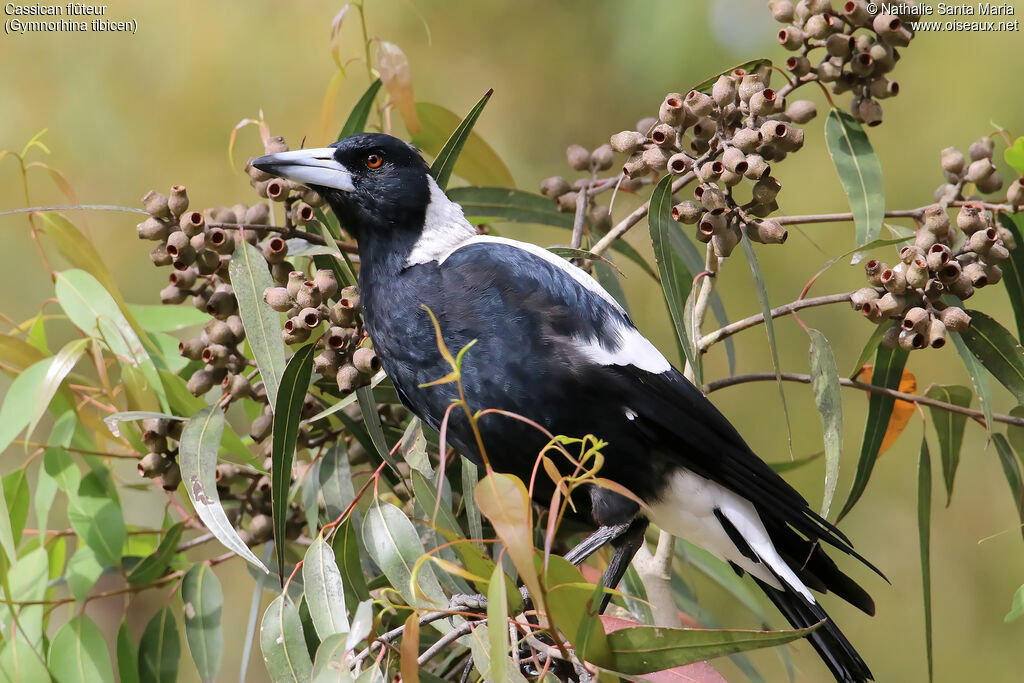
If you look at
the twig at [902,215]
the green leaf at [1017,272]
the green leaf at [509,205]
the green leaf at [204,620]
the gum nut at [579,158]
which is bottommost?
the green leaf at [204,620]

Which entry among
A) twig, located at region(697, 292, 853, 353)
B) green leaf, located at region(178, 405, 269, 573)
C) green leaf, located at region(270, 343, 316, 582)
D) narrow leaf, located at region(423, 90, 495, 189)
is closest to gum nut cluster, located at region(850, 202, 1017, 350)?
twig, located at region(697, 292, 853, 353)

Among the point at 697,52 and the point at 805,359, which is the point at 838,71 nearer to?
the point at 805,359

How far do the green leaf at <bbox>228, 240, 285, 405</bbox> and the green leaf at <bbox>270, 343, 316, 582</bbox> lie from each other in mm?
15

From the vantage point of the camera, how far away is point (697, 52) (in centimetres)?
283

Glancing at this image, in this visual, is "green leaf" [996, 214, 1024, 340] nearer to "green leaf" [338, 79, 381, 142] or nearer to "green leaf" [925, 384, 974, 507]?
"green leaf" [925, 384, 974, 507]

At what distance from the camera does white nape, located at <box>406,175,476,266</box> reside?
1.27 meters

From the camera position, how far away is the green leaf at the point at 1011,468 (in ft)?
4.27

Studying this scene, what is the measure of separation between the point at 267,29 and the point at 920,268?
7.96 feet

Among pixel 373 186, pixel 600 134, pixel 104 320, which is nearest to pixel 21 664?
pixel 104 320

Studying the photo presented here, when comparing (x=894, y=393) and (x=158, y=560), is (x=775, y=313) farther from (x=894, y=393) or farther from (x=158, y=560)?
(x=158, y=560)

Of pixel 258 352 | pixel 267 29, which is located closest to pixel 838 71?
pixel 258 352

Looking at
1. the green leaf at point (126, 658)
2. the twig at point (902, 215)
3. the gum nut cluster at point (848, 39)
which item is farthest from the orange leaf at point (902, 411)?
the green leaf at point (126, 658)

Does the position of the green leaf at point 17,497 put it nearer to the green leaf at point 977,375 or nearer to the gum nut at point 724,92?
the gum nut at point 724,92

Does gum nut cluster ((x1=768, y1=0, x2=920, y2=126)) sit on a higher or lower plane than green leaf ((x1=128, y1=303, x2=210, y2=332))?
higher
